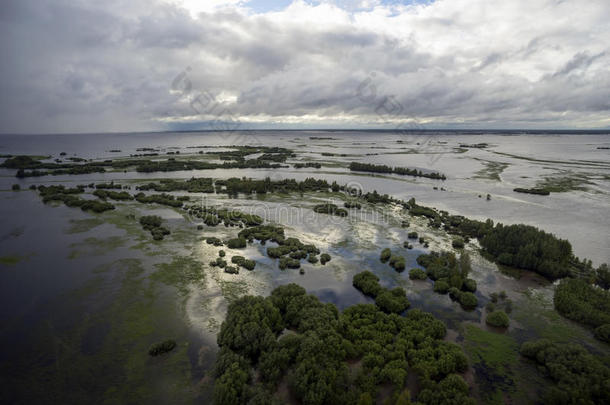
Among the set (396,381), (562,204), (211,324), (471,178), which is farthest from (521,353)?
(471,178)

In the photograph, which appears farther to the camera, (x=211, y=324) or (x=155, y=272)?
(x=155, y=272)

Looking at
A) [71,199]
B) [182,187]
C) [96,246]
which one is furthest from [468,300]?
[71,199]

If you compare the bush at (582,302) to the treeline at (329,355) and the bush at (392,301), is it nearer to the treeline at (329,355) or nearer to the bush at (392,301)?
the treeline at (329,355)

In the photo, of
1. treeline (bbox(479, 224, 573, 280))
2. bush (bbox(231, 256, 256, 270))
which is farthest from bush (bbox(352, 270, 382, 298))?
treeline (bbox(479, 224, 573, 280))

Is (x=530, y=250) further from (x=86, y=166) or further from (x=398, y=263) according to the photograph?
(x=86, y=166)

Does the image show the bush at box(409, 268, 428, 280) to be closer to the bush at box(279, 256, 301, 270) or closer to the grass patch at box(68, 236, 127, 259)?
the bush at box(279, 256, 301, 270)

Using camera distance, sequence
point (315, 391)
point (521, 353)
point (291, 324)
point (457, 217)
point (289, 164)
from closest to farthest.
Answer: point (315, 391)
point (521, 353)
point (291, 324)
point (457, 217)
point (289, 164)

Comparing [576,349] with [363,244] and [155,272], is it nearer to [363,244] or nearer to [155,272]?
[363,244]

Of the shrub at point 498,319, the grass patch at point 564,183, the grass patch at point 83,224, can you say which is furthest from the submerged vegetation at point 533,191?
the grass patch at point 83,224
